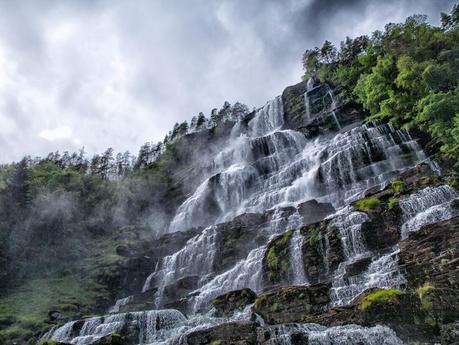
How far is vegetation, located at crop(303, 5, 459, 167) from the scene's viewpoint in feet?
100

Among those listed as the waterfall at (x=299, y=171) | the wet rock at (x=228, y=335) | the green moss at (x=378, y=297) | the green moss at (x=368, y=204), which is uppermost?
the waterfall at (x=299, y=171)

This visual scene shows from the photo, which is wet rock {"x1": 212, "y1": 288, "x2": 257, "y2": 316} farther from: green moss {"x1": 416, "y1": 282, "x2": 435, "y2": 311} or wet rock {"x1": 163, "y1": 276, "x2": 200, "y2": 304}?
wet rock {"x1": 163, "y1": 276, "x2": 200, "y2": 304}

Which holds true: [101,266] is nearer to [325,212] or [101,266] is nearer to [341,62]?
[325,212]

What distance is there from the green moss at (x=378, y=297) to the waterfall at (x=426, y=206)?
24.7ft

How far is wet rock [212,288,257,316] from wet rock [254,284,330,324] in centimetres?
154

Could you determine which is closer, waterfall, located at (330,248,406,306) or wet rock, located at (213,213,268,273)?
waterfall, located at (330,248,406,306)

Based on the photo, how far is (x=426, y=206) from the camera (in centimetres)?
2175

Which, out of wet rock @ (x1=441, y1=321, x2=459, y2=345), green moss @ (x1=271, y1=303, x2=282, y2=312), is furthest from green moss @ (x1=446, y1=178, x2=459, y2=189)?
wet rock @ (x1=441, y1=321, x2=459, y2=345)

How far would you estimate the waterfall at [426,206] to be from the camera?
20188 millimetres

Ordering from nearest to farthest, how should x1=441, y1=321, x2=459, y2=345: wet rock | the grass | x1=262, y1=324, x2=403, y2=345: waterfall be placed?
x1=441, y1=321, x2=459, y2=345: wet rock, x1=262, y1=324, x2=403, y2=345: waterfall, the grass

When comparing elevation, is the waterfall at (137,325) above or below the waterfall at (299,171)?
below

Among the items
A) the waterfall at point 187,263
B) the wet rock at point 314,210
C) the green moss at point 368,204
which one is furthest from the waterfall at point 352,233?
the waterfall at point 187,263

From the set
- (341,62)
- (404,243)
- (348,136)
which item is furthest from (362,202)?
(341,62)

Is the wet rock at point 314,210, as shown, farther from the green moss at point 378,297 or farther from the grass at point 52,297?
the grass at point 52,297
